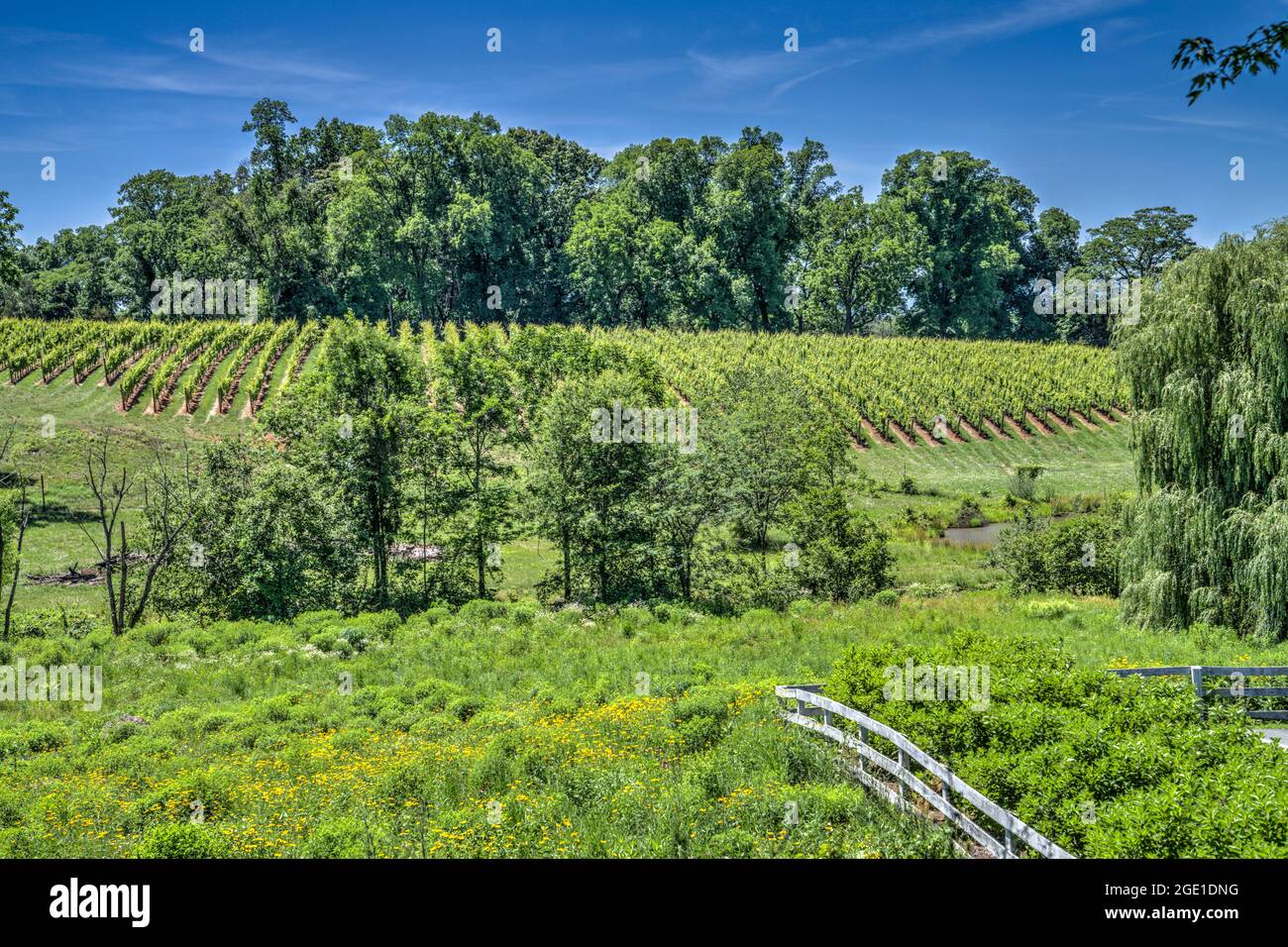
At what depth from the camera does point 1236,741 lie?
10.1 m

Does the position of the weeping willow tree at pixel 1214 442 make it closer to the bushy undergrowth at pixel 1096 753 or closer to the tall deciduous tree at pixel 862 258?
the bushy undergrowth at pixel 1096 753

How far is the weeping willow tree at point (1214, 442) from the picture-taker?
66.6 feet

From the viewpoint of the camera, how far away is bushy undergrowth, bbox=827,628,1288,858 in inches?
293

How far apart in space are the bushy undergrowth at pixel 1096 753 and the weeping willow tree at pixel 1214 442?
9778mm

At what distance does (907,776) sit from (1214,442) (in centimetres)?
1626

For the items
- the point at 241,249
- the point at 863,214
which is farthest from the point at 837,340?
the point at 241,249

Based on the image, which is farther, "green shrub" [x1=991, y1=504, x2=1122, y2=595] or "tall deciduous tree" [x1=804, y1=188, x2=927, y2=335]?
"tall deciduous tree" [x1=804, y1=188, x2=927, y2=335]

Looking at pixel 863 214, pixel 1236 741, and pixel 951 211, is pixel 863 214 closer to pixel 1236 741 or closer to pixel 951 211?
pixel 951 211

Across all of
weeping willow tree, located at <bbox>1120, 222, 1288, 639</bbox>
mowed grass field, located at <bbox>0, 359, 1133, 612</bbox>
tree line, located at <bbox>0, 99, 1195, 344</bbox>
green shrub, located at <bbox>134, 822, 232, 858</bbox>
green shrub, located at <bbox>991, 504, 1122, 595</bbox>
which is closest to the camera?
green shrub, located at <bbox>134, 822, 232, 858</bbox>

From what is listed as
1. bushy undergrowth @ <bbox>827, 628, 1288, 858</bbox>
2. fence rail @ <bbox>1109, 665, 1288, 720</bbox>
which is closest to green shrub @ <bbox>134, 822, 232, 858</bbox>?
bushy undergrowth @ <bbox>827, 628, 1288, 858</bbox>

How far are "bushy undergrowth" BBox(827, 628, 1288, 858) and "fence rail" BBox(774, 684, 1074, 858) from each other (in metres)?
0.44

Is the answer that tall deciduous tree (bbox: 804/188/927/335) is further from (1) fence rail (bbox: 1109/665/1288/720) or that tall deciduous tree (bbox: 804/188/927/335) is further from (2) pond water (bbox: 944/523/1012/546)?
(1) fence rail (bbox: 1109/665/1288/720)

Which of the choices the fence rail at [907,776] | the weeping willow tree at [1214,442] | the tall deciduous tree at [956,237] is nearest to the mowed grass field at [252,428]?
the weeping willow tree at [1214,442]

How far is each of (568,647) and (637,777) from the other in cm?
1162
